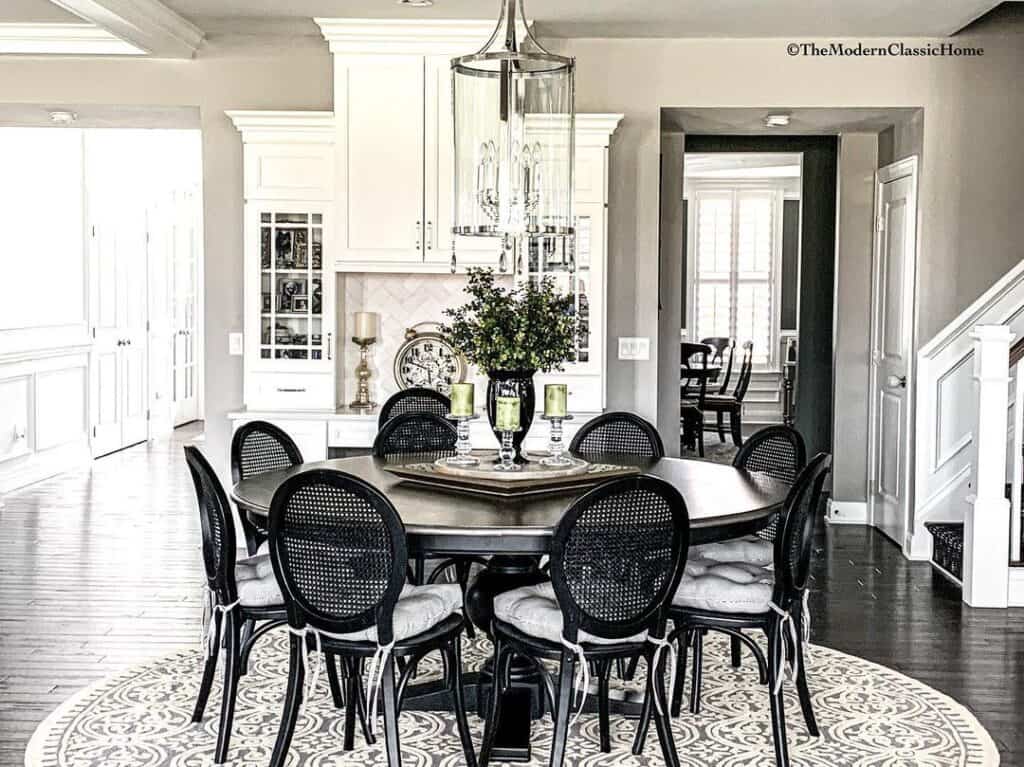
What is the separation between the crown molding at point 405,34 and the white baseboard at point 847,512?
3523mm

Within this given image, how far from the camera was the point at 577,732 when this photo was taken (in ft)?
12.7

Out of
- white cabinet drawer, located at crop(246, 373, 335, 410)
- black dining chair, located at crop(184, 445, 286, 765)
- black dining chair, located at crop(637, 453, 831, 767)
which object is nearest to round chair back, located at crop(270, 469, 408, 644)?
black dining chair, located at crop(184, 445, 286, 765)

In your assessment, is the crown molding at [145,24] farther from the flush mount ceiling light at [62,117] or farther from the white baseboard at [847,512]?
the white baseboard at [847,512]

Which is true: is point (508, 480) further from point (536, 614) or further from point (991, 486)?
point (991, 486)

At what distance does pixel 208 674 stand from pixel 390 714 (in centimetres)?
79

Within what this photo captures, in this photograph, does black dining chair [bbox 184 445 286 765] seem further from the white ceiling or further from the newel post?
the newel post

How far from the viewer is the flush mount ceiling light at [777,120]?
6752mm

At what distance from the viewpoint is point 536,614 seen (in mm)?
3434

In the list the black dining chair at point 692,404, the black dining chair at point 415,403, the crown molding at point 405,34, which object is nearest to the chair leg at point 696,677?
the black dining chair at point 415,403

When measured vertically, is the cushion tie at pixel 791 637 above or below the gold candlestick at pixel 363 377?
below

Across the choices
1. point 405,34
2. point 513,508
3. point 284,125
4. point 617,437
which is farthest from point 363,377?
point 513,508

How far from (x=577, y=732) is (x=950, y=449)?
3.35 meters

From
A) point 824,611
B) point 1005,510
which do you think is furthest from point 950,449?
point 824,611

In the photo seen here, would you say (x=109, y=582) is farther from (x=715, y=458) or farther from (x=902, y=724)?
(x=715, y=458)
